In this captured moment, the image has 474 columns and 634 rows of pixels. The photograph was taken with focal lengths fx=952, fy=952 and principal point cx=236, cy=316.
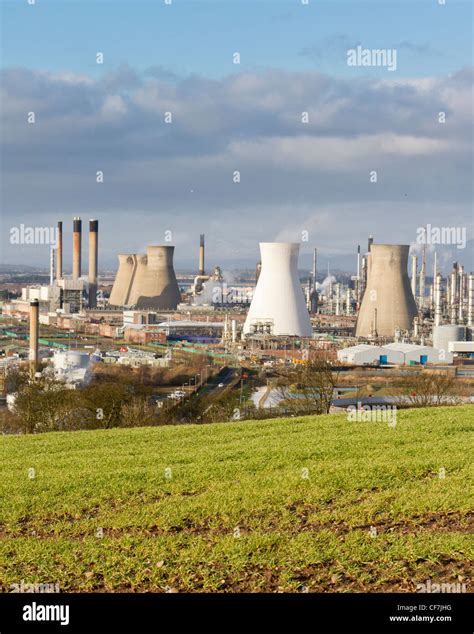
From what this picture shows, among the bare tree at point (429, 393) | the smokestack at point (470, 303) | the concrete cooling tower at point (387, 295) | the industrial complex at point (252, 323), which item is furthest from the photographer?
the smokestack at point (470, 303)

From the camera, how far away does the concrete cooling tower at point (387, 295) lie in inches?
1628

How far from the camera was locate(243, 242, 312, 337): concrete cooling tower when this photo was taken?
117 ft

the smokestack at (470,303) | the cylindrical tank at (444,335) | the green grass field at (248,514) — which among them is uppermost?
the smokestack at (470,303)

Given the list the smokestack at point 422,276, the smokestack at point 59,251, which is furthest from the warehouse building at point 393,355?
the smokestack at point 59,251

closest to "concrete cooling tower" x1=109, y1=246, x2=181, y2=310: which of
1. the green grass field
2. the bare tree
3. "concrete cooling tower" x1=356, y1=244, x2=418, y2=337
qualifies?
"concrete cooling tower" x1=356, y1=244, x2=418, y2=337

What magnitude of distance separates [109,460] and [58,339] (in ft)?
137

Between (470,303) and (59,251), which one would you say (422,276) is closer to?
(470,303)

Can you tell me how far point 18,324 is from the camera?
182ft

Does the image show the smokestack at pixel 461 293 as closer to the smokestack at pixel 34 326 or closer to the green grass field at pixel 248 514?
the smokestack at pixel 34 326

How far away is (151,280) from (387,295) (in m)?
23.8

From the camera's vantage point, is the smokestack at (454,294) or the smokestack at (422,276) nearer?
the smokestack at (454,294)

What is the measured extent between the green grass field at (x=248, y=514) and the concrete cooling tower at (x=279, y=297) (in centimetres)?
2882

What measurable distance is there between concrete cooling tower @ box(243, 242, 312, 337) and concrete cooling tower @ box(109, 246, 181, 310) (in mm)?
20259

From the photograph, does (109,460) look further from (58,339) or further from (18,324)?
(18,324)
